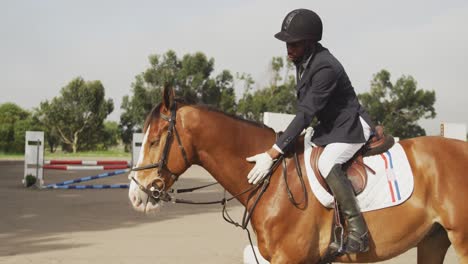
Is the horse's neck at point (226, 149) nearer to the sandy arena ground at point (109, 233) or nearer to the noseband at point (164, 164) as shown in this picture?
the noseband at point (164, 164)

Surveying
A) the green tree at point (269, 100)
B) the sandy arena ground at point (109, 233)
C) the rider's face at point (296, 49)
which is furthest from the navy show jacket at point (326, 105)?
the green tree at point (269, 100)

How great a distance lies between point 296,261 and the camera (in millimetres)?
3830

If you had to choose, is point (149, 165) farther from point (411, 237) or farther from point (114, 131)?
point (114, 131)

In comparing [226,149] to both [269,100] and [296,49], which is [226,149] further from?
[269,100]

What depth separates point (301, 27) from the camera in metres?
3.96

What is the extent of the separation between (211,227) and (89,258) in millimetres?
3936

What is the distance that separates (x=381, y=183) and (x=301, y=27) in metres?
1.39

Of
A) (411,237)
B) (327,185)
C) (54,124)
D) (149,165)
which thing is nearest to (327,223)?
(327,185)

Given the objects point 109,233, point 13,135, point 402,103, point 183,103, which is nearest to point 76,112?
point 13,135

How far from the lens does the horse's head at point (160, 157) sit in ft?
13.2

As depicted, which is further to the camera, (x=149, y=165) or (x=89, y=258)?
(x=89, y=258)

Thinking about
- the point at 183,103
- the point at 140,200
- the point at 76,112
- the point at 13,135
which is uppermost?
the point at 183,103

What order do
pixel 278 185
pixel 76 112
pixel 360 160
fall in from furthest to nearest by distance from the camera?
pixel 76 112 → pixel 360 160 → pixel 278 185

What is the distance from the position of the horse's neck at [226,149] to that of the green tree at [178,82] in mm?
51579
